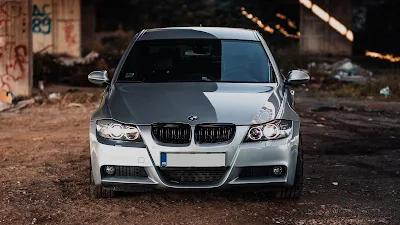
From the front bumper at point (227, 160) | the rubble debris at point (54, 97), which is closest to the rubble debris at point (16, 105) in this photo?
the rubble debris at point (54, 97)

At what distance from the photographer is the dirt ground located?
19.0ft

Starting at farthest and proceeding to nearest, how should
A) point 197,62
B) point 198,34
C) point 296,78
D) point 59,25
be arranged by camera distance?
point 59,25 < point 198,34 < point 197,62 < point 296,78

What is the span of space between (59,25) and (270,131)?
3257 cm

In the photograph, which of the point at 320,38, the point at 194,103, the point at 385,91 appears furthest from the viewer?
the point at 320,38

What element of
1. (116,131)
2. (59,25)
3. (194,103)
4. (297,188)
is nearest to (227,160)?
(194,103)

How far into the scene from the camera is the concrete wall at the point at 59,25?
3672cm

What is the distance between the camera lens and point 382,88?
18641 mm

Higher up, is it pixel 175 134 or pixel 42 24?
pixel 175 134

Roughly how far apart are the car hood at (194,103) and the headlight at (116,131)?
0.06 metres

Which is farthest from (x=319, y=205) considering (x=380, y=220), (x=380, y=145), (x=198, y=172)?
(x=380, y=145)

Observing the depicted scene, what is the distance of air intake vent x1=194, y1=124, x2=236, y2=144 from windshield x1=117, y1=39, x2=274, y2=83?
3.75 feet

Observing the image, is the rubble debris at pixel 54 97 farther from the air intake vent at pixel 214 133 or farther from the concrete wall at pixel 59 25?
the concrete wall at pixel 59 25

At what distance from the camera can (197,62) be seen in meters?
7.11

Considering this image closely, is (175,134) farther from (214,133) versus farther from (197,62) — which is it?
(197,62)
